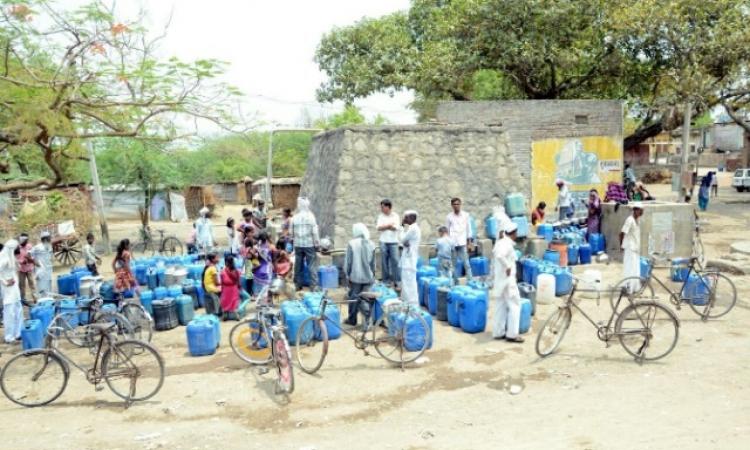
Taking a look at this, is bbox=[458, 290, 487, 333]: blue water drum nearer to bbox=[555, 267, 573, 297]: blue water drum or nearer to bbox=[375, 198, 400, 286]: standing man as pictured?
bbox=[375, 198, 400, 286]: standing man

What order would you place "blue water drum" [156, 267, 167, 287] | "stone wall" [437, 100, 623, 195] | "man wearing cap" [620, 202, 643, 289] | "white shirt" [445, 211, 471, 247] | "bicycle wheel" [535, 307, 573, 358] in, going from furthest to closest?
"stone wall" [437, 100, 623, 195], "blue water drum" [156, 267, 167, 287], "white shirt" [445, 211, 471, 247], "man wearing cap" [620, 202, 643, 289], "bicycle wheel" [535, 307, 573, 358]

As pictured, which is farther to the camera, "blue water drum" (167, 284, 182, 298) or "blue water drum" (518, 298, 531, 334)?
"blue water drum" (167, 284, 182, 298)

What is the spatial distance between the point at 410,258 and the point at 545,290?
107 inches

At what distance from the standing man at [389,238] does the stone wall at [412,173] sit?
2280 millimetres

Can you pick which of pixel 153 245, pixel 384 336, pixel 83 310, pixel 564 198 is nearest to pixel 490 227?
pixel 564 198

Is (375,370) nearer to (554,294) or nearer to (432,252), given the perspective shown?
(554,294)

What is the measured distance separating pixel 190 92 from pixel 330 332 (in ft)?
13.4

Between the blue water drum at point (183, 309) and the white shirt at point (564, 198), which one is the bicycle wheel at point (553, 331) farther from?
the white shirt at point (564, 198)

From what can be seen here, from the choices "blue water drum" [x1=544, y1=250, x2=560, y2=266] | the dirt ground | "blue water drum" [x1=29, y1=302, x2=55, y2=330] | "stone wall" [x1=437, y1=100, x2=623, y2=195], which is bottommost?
the dirt ground

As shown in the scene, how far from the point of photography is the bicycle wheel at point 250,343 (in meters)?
7.64

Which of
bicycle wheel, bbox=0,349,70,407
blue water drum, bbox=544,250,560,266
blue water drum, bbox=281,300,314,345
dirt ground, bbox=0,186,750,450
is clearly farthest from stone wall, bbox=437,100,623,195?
bicycle wheel, bbox=0,349,70,407

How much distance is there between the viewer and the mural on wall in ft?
70.9

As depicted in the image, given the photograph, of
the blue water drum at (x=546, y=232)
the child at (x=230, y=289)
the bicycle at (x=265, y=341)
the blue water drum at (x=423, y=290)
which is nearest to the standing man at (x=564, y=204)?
the blue water drum at (x=546, y=232)

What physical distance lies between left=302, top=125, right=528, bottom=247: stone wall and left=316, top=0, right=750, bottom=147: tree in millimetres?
8711
